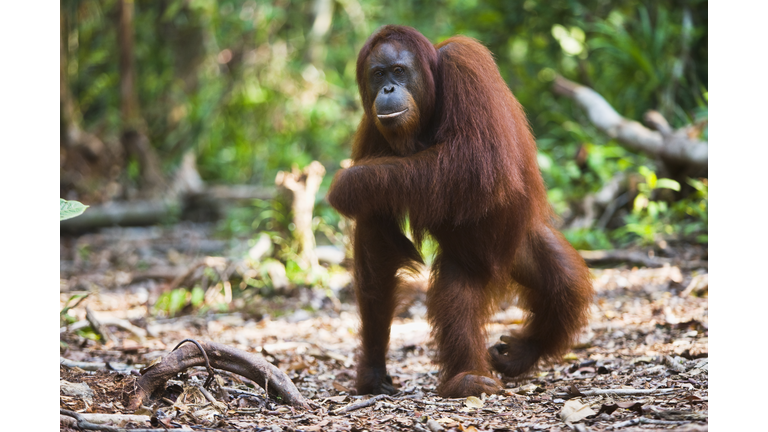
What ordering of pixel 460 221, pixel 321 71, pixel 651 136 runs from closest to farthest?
pixel 460 221
pixel 651 136
pixel 321 71

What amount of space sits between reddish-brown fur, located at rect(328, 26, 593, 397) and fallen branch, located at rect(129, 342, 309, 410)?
744 millimetres

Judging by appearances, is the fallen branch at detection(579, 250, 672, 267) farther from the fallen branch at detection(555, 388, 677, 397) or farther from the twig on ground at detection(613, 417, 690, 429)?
the twig on ground at detection(613, 417, 690, 429)

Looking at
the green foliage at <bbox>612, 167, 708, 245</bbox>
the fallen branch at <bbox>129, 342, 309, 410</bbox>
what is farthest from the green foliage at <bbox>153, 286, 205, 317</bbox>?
the green foliage at <bbox>612, 167, 708, 245</bbox>

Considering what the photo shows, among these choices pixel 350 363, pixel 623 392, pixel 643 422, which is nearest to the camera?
pixel 643 422

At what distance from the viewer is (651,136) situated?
6730mm

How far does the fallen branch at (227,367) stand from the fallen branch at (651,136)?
4333mm

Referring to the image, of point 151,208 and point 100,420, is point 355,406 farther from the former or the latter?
point 151,208

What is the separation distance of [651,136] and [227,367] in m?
5.29

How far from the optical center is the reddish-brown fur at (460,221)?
3.26 meters

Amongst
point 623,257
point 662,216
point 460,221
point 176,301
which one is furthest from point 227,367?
point 662,216

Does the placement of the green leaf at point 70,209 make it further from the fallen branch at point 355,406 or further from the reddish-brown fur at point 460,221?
the fallen branch at point 355,406

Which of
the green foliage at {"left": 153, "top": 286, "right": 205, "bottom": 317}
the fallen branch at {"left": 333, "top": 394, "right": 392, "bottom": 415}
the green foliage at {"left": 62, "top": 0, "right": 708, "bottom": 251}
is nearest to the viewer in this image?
the fallen branch at {"left": 333, "top": 394, "right": 392, "bottom": 415}

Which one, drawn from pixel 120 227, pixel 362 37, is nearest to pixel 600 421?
pixel 120 227

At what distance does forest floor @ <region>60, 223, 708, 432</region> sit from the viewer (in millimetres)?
2568
